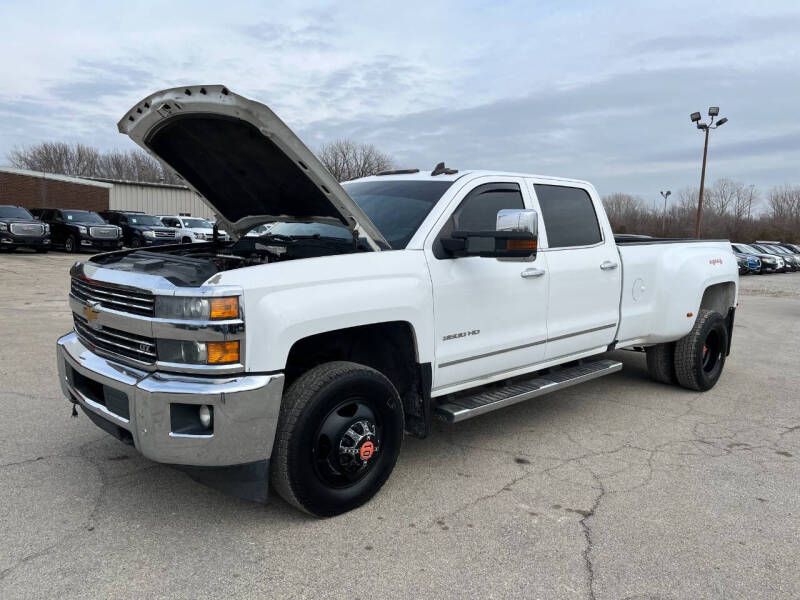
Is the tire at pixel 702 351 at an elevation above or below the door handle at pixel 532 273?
below

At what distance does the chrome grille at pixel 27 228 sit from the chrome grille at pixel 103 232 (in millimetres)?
1651

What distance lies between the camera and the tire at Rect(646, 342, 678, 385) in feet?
20.0

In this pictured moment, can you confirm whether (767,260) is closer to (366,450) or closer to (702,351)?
(702,351)

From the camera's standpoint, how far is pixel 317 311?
122 inches

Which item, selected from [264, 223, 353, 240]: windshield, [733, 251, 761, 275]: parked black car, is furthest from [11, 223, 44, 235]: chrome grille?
[733, 251, 761, 275]: parked black car

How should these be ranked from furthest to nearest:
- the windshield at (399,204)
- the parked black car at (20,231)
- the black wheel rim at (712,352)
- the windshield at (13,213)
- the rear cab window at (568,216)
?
the windshield at (13,213)
the parked black car at (20,231)
the black wheel rim at (712,352)
the rear cab window at (568,216)
the windshield at (399,204)

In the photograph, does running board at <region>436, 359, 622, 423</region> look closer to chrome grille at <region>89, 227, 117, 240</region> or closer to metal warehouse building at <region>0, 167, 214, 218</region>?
chrome grille at <region>89, 227, 117, 240</region>

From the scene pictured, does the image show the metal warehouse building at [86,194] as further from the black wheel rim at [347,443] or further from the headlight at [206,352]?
the headlight at [206,352]

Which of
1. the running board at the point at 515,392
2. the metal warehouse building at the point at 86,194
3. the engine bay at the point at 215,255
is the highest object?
the metal warehouse building at the point at 86,194

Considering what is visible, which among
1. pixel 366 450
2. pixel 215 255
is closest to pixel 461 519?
pixel 366 450

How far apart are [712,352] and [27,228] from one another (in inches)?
879

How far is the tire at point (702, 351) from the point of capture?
5.95 metres

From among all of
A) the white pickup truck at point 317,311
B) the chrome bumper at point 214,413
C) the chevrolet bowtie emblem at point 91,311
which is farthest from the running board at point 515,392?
the chevrolet bowtie emblem at point 91,311

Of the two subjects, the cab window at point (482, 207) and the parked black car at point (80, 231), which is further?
the parked black car at point (80, 231)
